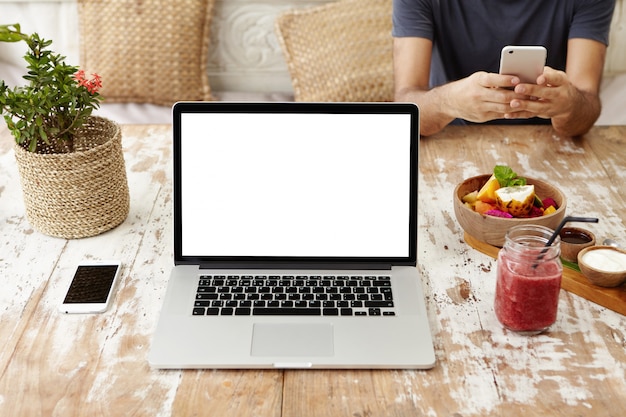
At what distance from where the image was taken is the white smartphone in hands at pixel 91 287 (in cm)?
105

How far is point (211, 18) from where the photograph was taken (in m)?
2.45

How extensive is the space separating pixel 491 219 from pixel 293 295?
35 cm

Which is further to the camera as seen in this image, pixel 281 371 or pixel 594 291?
pixel 594 291

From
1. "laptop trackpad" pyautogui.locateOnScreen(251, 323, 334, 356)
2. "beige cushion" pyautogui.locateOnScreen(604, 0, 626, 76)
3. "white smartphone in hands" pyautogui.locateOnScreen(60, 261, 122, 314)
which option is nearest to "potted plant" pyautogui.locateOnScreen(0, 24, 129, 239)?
"white smartphone in hands" pyautogui.locateOnScreen(60, 261, 122, 314)

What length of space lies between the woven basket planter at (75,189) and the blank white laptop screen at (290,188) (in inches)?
7.8

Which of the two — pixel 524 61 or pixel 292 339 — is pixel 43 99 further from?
pixel 524 61

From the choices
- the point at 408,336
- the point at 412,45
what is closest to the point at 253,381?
the point at 408,336

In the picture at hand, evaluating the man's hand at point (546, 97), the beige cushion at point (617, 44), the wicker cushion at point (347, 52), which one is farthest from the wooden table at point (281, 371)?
the beige cushion at point (617, 44)

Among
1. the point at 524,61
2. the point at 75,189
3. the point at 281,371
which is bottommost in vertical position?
the point at 281,371

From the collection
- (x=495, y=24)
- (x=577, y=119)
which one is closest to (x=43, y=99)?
(x=577, y=119)

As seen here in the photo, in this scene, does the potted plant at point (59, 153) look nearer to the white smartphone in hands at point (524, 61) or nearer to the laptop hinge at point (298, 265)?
the laptop hinge at point (298, 265)

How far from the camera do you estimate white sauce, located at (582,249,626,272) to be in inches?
41.8

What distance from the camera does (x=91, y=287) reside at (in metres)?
1.10

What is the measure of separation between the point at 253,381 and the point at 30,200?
0.57m
